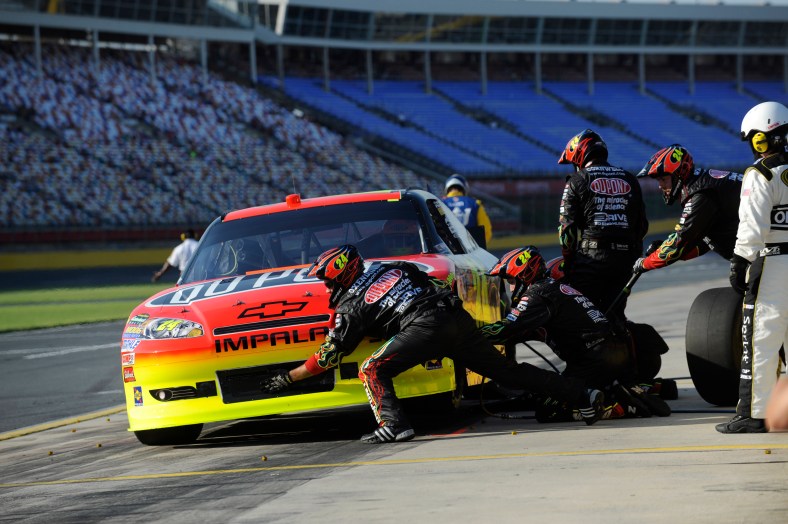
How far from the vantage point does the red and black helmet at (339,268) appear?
22.1ft

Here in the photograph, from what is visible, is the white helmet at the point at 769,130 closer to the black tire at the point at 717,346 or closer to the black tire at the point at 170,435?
the black tire at the point at 717,346

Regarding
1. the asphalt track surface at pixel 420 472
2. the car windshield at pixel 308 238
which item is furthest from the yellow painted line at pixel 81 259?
the car windshield at pixel 308 238

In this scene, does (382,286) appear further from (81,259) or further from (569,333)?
(81,259)

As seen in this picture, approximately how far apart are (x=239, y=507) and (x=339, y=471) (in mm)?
879

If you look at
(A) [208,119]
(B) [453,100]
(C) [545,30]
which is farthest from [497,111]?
(A) [208,119]

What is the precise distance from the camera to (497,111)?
196 ft

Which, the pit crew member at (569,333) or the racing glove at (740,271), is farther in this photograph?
the pit crew member at (569,333)

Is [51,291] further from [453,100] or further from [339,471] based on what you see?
[453,100]

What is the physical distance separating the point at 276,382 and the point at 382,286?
81 cm

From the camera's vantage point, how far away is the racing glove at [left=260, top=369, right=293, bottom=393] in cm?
678

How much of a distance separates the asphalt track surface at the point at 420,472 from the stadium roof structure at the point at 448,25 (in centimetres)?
4169

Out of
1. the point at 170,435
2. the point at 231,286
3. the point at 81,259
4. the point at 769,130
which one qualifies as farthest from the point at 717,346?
the point at 81,259

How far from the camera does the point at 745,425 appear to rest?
615 cm

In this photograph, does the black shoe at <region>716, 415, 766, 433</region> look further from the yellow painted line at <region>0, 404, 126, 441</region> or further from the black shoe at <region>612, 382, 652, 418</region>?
the yellow painted line at <region>0, 404, 126, 441</region>
